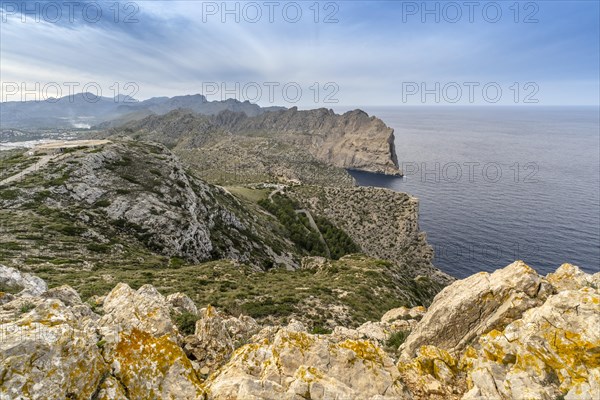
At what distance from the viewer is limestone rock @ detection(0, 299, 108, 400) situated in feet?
28.3

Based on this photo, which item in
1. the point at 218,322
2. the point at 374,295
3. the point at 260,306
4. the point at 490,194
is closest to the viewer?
the point at 218,322

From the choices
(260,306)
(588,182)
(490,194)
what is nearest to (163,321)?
(260,306)

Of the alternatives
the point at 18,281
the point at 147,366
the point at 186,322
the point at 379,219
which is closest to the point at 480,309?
the point at 147,366

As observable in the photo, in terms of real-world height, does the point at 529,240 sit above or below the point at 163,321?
below

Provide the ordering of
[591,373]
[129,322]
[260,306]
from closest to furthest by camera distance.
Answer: [591,373], [129,322], [260,306]

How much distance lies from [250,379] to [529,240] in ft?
467

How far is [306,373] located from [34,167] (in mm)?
75421

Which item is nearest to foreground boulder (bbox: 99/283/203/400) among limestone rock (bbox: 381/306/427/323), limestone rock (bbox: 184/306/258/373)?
limestone rock (bbox: 184/306/258/373)

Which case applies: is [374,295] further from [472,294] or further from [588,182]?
[588,182]

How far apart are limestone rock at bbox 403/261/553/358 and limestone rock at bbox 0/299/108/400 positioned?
1455 centimetres

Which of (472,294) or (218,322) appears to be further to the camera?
(472,294)

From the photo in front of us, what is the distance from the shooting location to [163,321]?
1438cm

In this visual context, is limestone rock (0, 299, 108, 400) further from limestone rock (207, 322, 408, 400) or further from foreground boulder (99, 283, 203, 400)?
limestone rock (207, 322, 408, 400)

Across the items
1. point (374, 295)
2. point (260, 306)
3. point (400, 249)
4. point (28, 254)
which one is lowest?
point (400, 249)
